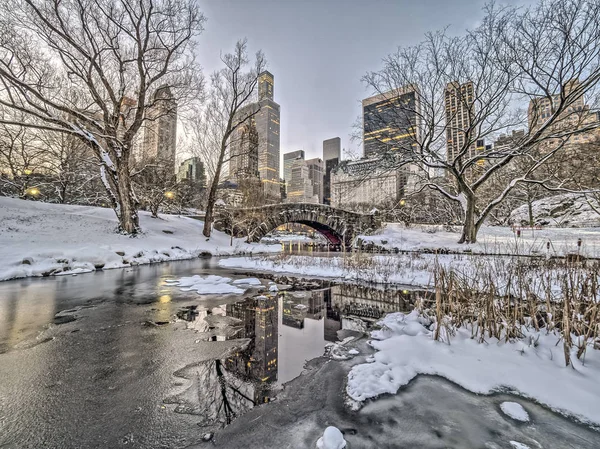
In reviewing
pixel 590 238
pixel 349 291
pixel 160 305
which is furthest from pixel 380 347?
pixel 590 238

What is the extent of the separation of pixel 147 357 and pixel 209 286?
4648 mm

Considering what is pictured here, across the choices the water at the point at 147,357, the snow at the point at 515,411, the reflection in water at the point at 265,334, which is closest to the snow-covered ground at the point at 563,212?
the reflection in water at the point at 265,334

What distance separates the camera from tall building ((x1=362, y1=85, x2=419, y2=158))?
15586 millimetres

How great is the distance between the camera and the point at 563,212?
76.4ft

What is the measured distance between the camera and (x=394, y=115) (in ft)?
53.6

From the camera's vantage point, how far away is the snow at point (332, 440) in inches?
69.6

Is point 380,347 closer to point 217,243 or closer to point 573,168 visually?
point 217,243

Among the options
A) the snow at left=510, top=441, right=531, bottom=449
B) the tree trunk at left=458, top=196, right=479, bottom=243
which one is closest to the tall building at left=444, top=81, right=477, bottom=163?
the tree trunk at left=458, top=196, right=479, bottom=243

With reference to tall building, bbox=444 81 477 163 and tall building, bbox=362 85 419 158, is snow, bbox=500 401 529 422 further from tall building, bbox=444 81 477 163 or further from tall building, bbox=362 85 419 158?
tall building, bbox=444 81 477 163

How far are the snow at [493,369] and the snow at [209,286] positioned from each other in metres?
4.63

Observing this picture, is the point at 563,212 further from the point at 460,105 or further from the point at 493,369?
the point at 493,369

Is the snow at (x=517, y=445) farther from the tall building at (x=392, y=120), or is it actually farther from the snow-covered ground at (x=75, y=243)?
the tall building at (x=392, y=120)

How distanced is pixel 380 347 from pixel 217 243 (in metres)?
19.1

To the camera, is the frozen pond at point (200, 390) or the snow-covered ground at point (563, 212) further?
the snow-covered ground at point (563, 212)
